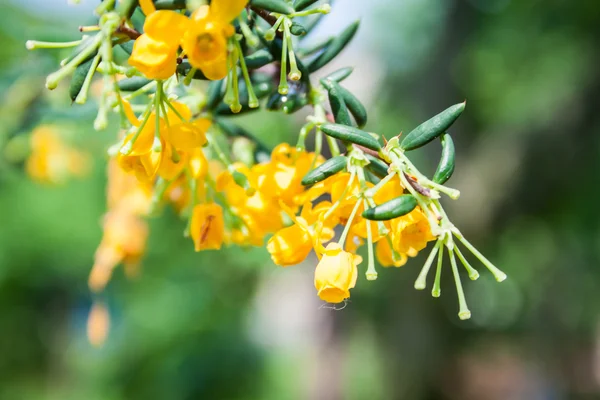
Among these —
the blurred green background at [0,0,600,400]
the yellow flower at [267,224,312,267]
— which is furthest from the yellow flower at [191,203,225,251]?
the blurred green background at [0,0,600,400]

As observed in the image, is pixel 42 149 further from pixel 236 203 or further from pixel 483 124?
pixel 483 124

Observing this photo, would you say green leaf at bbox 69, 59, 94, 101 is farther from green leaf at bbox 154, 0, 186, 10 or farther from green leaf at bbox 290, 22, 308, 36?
green leaf at bbox 290, 22, 308, 36

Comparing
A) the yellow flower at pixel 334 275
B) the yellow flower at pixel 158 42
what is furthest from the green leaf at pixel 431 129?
the yellow flower at pixel 158 42

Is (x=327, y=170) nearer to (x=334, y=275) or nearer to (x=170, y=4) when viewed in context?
(x=334, y=275)

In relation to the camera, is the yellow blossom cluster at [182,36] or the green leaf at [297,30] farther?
the green leaf at [297,30]

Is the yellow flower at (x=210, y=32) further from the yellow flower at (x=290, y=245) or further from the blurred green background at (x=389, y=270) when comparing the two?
the blurred green background at (x=389, y=270)

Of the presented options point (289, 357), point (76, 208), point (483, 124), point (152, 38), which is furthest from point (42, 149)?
point (289, 357)

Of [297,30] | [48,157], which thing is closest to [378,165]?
[297,30]
